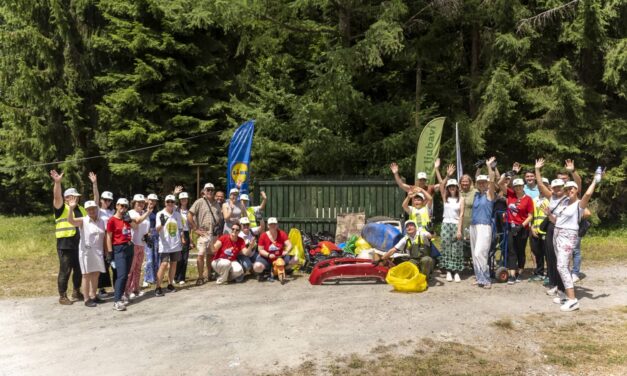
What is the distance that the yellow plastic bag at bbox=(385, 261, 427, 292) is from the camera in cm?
827

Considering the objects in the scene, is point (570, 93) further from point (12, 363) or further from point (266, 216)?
point (12, 363)

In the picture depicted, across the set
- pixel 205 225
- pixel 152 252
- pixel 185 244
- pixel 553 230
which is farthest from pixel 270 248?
pixel 553 230

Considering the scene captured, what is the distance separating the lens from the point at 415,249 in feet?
28.8

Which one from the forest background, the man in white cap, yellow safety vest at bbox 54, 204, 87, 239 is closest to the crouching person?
the man in white cap

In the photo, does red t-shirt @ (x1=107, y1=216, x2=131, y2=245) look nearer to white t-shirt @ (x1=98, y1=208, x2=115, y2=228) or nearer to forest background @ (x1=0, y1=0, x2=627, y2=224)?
white t-shirt @ (x1=98, y1=208, x2=115, y2=228)

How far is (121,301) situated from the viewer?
774 cm

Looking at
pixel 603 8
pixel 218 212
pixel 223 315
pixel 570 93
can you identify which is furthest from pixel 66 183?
pixel 603 8

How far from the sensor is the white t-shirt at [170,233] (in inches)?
333

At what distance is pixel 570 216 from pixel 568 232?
0.75ft

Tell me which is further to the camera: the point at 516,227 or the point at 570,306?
the point at 516,227

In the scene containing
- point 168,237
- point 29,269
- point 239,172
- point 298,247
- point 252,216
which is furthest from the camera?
point 239,172

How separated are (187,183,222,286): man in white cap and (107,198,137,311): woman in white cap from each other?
5.13 feet

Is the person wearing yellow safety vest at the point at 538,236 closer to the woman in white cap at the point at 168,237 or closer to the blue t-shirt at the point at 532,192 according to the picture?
the blue t-shirt at the point at 532,192

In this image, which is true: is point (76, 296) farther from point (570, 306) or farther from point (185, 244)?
point (570, 306)
